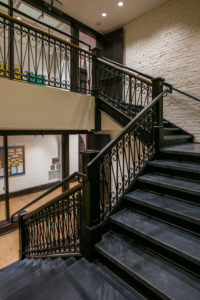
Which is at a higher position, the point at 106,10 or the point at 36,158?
the point at 106,10

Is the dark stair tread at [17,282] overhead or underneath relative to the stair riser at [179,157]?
underneath

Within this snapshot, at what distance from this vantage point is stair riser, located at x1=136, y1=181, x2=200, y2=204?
192 cm

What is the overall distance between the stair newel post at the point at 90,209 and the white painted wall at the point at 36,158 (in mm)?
5290

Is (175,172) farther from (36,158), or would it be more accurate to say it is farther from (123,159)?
(36,158)

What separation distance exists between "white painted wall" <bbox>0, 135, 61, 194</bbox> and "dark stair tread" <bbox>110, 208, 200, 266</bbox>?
551 centimetres

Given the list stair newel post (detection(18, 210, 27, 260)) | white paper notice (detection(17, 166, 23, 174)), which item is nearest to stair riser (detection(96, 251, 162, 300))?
stair newel post (detection(18, 210, 27, 260))

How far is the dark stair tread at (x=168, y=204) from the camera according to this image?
171cm

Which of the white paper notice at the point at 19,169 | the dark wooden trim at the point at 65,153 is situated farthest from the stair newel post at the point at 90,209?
the white paper notice at the point at 19,169

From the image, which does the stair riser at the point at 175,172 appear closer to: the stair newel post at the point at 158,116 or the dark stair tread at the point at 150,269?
the stair newel post at the point at 158,116

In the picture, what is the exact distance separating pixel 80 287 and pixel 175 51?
5.38m

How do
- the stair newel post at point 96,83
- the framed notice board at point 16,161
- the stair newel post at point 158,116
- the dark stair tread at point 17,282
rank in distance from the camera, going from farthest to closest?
the framed notice board at point 16,161 < the stair newel post at point 96,83 < the stair newel post at point 158,116 < the dark stair tread at point 17,282

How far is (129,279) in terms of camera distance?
151 centimetres

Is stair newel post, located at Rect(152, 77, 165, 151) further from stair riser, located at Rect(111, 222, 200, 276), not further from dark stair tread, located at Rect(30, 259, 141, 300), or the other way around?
dark stair tread, located at Rect(30, 259, 141, 300)

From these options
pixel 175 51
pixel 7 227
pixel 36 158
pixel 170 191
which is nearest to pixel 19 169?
pixel 36 158
